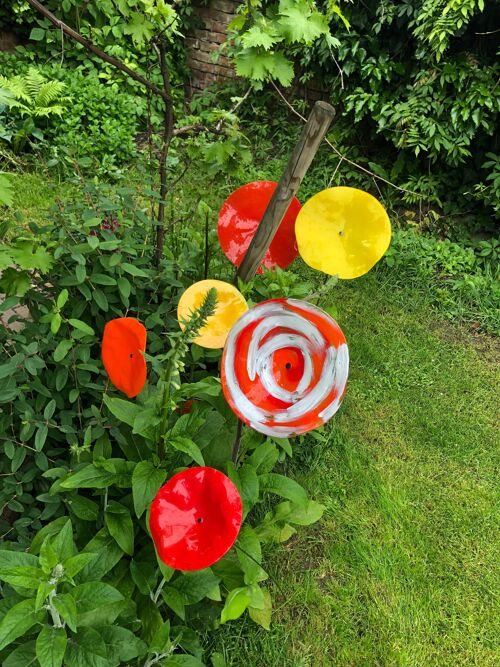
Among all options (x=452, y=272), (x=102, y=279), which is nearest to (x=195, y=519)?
(x=102, y=279)

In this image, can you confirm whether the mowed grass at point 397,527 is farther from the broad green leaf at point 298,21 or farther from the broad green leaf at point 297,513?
the broad green leaf at point 298,21

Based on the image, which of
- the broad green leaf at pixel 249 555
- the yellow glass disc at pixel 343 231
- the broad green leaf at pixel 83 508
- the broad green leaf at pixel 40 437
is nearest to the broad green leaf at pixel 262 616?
the broad green leaf at pixel 249 555

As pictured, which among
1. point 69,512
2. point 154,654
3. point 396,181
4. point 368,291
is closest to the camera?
point 154,654

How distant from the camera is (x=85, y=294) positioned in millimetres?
1623

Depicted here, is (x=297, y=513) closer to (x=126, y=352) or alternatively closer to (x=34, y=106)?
(x=126, y=352)

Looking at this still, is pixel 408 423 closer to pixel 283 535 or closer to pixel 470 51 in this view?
pixel 283 535

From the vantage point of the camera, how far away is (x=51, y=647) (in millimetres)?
1083

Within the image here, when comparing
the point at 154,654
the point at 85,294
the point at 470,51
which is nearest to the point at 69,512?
the point at 154,654

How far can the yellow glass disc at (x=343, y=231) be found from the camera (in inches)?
54.0

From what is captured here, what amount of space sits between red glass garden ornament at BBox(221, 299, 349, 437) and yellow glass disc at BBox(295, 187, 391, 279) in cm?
26

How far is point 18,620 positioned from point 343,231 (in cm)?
118

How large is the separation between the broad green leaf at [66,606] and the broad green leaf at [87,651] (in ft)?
0.43

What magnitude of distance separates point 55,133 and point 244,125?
1770 mm

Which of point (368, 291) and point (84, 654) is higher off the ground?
point (84, 654)
